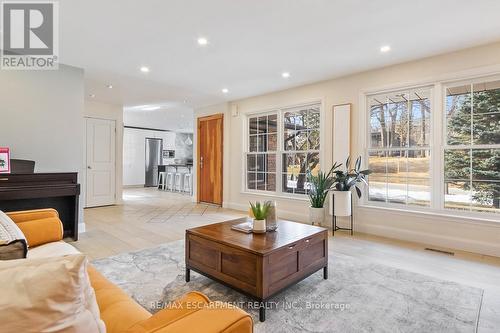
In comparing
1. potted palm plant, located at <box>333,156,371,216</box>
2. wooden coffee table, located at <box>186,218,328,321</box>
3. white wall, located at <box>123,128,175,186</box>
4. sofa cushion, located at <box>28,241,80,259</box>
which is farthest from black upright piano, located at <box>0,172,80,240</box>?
white wall, located at <box>123,128,175,186</box>

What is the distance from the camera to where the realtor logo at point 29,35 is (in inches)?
102

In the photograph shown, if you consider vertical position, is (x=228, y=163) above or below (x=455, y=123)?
below

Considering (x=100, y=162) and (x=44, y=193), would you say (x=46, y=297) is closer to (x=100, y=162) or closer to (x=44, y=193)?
(x=44, y=193)

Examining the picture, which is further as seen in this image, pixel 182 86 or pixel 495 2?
pixel 182 86

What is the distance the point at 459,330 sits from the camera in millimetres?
1754

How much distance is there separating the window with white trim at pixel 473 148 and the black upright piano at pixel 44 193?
15.8 ft

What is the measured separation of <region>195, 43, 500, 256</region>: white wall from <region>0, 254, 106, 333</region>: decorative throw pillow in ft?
13.2

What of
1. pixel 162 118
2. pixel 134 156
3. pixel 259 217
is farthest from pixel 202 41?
pixel 134 156

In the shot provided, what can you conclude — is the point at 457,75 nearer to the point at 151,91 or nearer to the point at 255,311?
the point at 255,311

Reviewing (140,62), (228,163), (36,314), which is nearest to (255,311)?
(36,314)

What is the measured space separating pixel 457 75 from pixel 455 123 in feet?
1.93

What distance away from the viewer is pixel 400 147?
3953mm

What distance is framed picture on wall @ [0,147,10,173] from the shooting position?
325cm

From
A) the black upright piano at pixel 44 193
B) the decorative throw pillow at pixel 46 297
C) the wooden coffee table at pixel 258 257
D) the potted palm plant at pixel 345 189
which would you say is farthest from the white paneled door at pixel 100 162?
the decorative throw pillow at pixel 46 297
